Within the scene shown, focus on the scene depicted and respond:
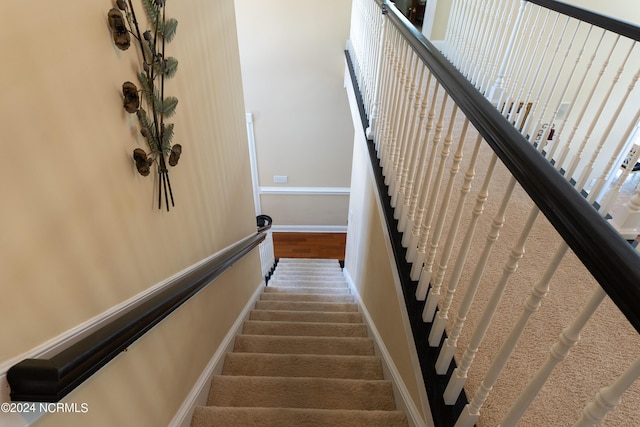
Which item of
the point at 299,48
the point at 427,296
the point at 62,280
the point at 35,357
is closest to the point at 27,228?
the point at 62,280

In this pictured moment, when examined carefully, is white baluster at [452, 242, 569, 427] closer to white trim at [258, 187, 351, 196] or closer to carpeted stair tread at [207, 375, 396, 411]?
carpeted stair tread at [207, 375, 396, 411]

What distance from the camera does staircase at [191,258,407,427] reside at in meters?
1.53

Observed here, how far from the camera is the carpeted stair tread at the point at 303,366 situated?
1.98 metres

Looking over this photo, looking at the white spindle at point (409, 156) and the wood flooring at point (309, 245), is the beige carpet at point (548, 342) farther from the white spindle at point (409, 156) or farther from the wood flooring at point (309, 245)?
the wood flooring at point (309, 245)

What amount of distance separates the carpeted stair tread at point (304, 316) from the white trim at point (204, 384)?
0.39 m

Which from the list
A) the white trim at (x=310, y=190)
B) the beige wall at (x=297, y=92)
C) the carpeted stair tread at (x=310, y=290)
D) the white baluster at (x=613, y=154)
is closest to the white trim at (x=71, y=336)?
the white baluster at (x=613, y=154)

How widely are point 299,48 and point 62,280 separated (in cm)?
501

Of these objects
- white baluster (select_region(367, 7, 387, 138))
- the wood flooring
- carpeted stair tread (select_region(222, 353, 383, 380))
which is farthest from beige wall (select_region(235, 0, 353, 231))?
carpeted stair tread (select_region(222, 353, 383, 380))

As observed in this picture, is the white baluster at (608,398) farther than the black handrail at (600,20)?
No

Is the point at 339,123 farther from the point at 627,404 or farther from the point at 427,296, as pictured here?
the point at 627,404

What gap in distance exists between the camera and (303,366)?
6.51 feet

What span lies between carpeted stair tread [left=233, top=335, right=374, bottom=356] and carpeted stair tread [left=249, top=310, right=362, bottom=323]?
0.55 metres

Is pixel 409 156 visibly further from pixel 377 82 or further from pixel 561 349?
pixel 561 349

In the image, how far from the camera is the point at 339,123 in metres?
5.66
